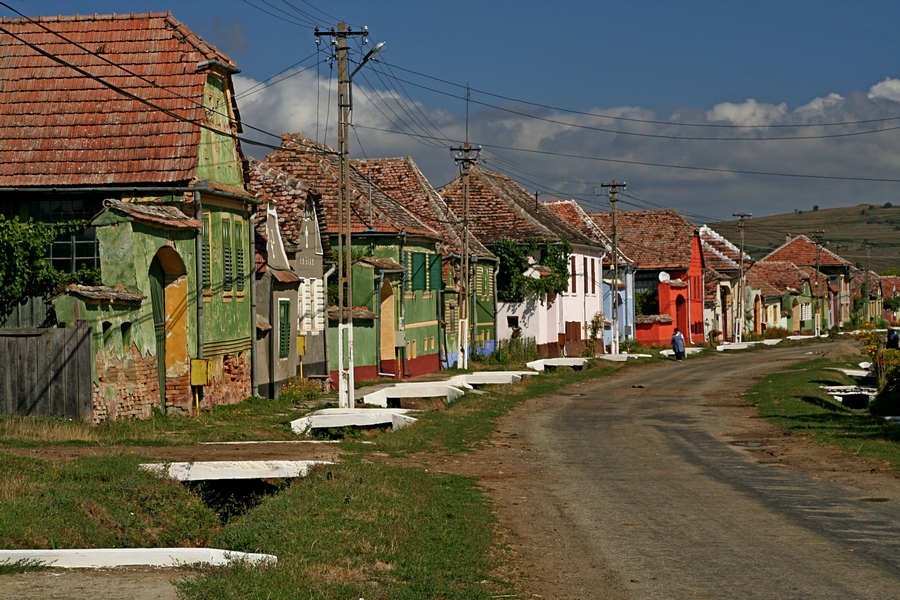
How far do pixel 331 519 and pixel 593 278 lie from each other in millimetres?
51731

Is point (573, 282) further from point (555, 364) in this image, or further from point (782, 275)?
point (782, 275)

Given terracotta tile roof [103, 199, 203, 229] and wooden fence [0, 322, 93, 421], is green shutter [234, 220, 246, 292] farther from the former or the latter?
wooden fence [0, 322, 93, 421]

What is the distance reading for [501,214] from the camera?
184 ft

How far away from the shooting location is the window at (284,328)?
29469mm

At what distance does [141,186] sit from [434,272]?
2128 cm

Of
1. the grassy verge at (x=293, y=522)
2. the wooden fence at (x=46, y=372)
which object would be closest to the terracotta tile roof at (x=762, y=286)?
the wooden fence at (x=46, y=372)

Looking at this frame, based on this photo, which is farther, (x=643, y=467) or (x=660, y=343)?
(x=660, y=343)

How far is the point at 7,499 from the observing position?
41.0 ft

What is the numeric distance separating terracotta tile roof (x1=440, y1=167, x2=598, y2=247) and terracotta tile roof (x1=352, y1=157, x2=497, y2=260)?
4.69 meters

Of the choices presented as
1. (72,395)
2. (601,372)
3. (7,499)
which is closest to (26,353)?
(72,395)

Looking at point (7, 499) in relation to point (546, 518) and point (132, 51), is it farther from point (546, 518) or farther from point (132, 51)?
point (132, 51)

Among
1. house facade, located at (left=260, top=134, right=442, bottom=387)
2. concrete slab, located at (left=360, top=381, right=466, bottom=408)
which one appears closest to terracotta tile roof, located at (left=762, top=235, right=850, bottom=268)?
house facade, located at (left=260, top=134, right=442, bottom=387)

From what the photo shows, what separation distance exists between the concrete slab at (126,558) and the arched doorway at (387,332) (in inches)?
1085

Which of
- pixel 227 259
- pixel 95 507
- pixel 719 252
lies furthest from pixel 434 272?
pixel 719 252
